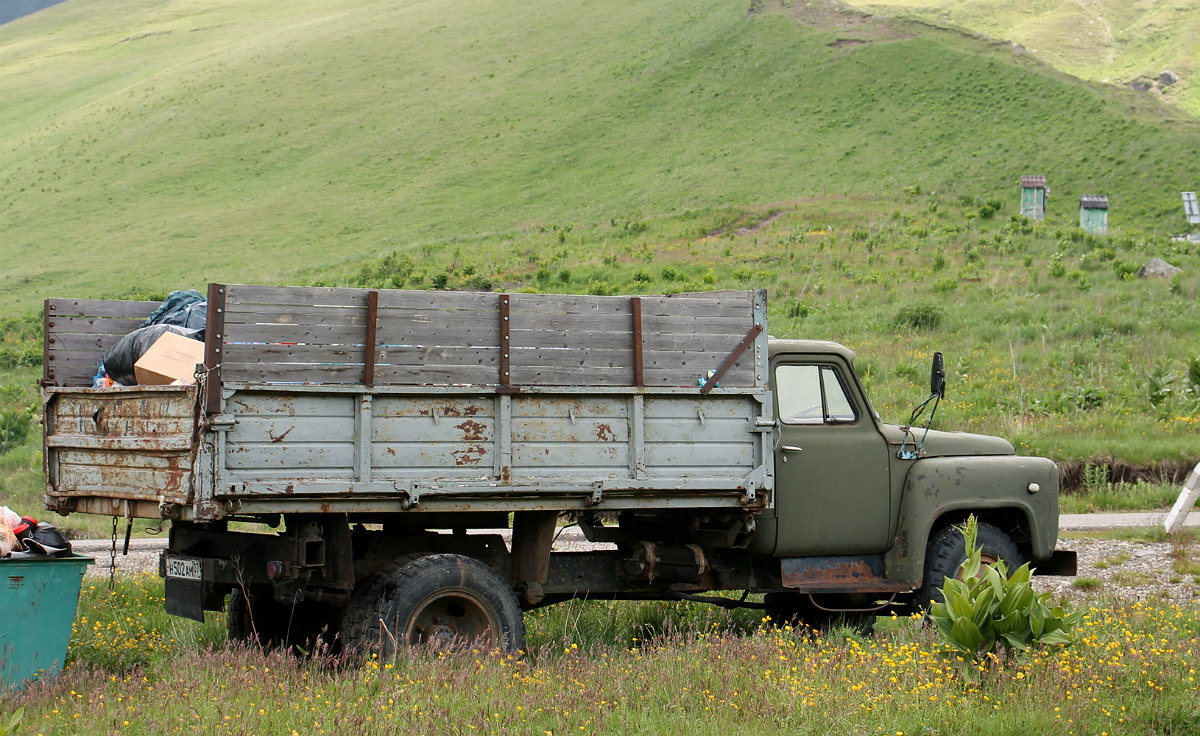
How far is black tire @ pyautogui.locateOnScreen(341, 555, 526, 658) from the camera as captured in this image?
6613 millimetres

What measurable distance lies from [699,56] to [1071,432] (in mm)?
61820

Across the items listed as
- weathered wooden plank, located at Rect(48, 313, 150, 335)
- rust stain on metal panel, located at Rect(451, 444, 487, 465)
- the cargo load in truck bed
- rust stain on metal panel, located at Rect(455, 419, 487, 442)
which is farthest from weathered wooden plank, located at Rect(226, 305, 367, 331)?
weathered wooden plank, located at Rect(48, 313, 150, 335)

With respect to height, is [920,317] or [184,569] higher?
[920,317]

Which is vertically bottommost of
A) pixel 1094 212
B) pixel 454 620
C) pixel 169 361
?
pixel 454 620

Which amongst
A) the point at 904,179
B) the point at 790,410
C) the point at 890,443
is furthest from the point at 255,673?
the point at 904,179

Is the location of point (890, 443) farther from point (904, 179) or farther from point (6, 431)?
point (904, 179)

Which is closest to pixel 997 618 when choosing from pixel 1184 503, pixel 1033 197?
pixel 1184 503

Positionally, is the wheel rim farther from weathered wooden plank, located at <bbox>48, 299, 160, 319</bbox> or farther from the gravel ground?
the gravel ground

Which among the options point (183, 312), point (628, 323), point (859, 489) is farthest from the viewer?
point (859, 489)

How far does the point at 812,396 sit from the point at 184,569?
170 inches

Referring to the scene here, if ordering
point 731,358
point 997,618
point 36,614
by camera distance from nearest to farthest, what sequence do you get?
point 36,614, point 997,618, point 731,358

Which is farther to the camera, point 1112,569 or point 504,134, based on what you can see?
point 504,134

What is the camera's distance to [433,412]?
6605mm

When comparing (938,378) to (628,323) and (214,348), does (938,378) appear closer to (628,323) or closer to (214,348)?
(628,323)
